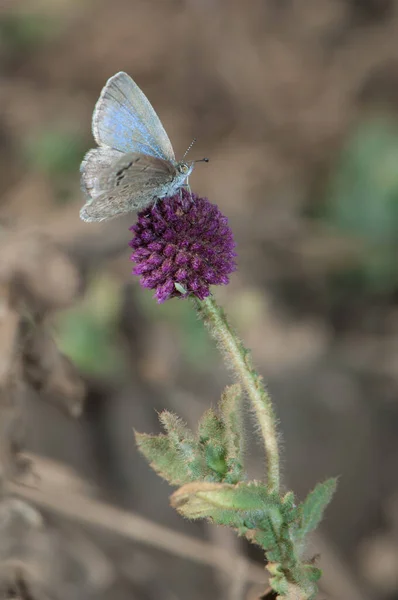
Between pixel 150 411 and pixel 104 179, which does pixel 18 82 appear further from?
pixel 104 179

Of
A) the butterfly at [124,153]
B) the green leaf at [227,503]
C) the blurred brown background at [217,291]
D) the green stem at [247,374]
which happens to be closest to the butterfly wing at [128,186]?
the butterfly at [124,153]

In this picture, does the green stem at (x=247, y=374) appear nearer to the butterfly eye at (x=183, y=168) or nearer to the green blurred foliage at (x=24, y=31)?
A: the butterfly eye at (x=183, y=168)

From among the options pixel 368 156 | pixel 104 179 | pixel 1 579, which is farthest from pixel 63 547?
pixel 368 156

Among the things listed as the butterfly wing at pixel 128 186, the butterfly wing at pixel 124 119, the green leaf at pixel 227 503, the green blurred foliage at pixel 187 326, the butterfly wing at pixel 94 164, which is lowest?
the green leaf at pixel 227 503

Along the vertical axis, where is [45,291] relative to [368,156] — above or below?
below

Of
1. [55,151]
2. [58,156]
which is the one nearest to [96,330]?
[58,156]
